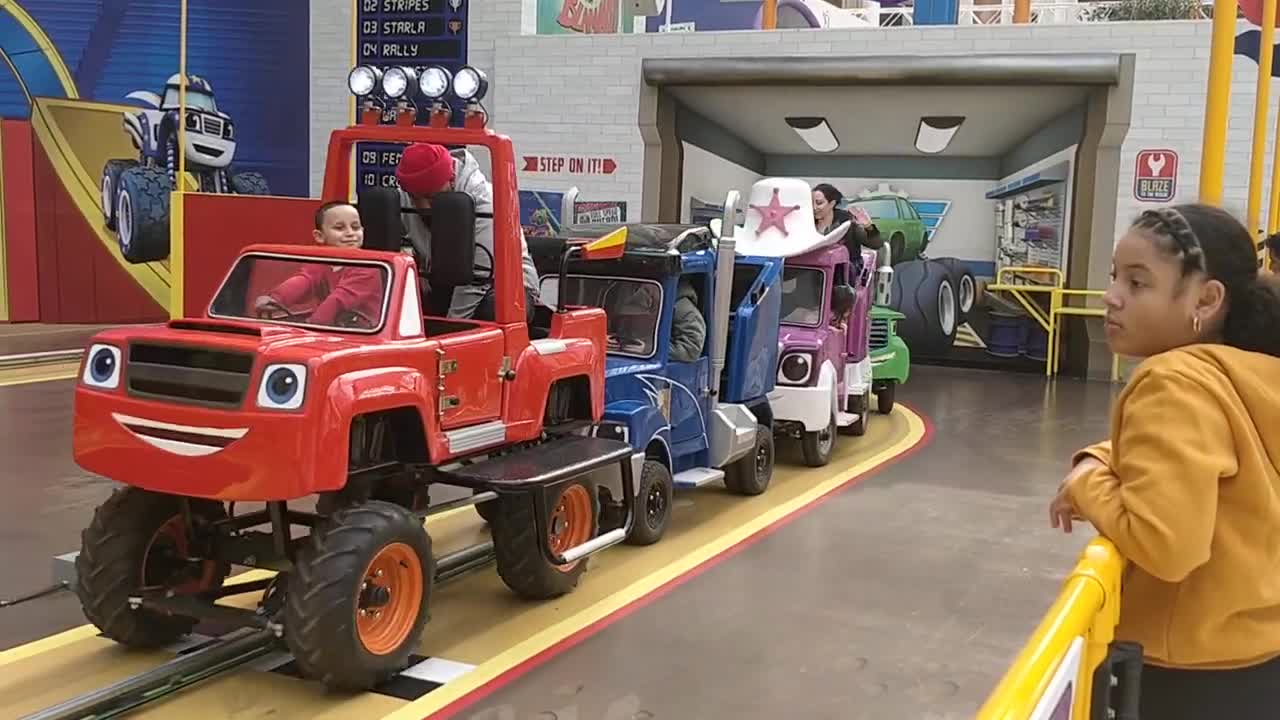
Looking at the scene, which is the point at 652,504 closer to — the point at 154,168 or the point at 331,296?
the point at 331,296

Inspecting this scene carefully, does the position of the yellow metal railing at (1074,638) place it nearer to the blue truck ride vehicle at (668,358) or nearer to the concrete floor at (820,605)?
the concrete floor at (820,605)

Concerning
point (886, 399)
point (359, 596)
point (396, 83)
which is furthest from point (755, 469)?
point (359, 596)

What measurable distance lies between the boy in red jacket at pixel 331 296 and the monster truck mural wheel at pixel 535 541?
1171 mm

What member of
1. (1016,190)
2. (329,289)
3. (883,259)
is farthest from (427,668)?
(1016,190)

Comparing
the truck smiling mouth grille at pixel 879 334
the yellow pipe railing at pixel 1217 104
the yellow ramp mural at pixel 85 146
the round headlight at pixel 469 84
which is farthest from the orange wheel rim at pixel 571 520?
the yellow ramp mural at pixel 85 146

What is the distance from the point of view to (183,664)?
465cm

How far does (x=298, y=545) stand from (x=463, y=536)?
236cm

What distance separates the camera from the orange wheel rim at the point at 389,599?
183 inches

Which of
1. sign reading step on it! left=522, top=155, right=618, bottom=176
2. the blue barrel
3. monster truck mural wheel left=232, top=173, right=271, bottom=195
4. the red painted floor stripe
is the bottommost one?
the red painted floor stripe

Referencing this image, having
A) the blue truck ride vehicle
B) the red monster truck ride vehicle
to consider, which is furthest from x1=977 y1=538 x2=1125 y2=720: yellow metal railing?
the blue truck ride vehicle

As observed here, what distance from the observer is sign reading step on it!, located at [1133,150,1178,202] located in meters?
14.5

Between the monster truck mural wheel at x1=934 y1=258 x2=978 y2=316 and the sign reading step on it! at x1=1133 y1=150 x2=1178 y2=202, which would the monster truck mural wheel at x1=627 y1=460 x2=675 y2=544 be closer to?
the sign reading step on it! at x1=1133 y1=150 x2=1178 y2=202

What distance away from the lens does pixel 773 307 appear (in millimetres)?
8688

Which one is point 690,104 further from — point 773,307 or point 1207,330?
point 1207,330
